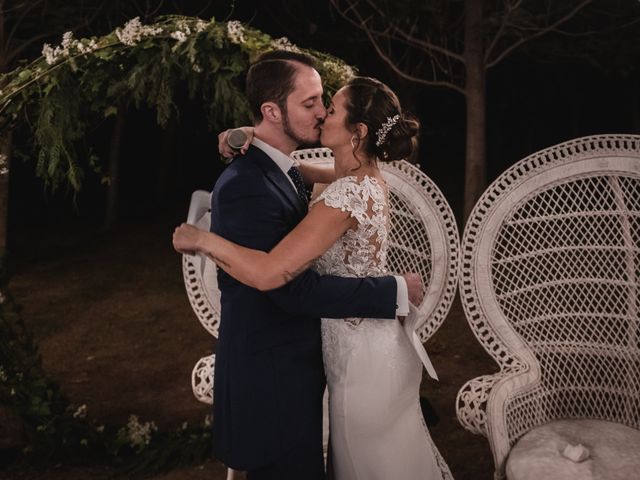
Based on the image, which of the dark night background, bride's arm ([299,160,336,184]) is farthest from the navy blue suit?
the dark night background

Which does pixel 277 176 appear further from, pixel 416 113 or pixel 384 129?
pixel 416 113

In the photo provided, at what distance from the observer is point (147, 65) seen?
9.45ft

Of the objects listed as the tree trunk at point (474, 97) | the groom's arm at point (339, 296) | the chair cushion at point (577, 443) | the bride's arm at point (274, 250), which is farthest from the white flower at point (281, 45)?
the tree trunk at point (474, 97)

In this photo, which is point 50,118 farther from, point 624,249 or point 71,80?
point 624,249

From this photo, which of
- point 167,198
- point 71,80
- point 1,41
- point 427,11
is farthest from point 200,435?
point 167,198

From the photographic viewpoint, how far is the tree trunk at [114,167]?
30.3ft

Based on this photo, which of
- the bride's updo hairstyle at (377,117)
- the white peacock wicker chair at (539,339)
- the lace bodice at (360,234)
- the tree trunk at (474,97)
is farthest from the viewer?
the tree trunk at (474,97)

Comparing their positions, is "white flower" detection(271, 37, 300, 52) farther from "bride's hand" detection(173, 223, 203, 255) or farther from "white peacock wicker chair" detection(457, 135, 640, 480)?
"bride's hand" detection(173, 223, 203, 255)

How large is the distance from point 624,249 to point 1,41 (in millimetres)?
5809

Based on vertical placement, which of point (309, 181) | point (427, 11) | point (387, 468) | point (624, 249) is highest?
point (427, 11)

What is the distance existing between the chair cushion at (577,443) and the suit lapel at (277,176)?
1180 mm

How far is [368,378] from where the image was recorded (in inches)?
84.7

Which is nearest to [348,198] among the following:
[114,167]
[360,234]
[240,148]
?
[360,234]

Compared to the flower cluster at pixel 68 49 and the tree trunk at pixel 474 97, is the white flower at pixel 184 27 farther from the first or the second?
the tree trunk at pixel 474 97
